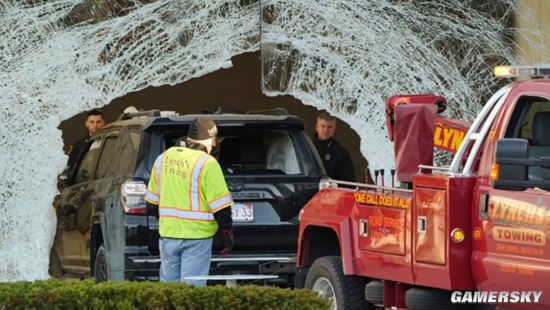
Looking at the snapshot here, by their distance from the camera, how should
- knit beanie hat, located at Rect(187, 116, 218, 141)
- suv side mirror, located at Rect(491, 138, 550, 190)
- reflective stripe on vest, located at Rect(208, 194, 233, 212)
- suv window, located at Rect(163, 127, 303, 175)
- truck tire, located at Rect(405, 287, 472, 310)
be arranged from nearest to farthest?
suv side mirror, located at Rect(491, 138, 550, 190), truck tire, located at Rect(405, 287, 472, 310), reflective stripe on vest, located at Rect(208, 194, 233, 212), knit beanie hat, located at Rect(187, 116, 218, 141), suv window, located at Rect(163, 127, 303, 175)

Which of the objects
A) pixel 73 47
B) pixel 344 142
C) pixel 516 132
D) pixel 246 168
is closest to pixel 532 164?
pixel 516 132

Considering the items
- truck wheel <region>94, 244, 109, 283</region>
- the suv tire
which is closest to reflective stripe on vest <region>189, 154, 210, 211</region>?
truck wheel <region>94, 244, 109, 283</region>

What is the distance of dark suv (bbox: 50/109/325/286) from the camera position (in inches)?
484

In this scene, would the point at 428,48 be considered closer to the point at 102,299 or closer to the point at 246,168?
the point at 246,168

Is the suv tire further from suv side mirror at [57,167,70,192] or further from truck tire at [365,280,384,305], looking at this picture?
truck tire at [365,280,384,305]

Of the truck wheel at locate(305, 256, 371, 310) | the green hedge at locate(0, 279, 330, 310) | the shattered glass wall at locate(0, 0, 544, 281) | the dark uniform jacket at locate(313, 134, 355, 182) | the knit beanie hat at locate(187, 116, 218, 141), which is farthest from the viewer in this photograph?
the dark uniform jacket at locate(313, 134, 355, 182)

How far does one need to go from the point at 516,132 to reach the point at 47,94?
312 inches

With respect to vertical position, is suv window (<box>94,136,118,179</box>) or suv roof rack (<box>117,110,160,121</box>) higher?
suv roof rack (<box>117,110,160,121</box>)

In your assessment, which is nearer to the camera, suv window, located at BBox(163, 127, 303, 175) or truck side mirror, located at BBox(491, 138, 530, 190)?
truck side mirror, located at BBox(491, 138, 530, 190)

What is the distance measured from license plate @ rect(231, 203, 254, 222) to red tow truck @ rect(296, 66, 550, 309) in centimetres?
179

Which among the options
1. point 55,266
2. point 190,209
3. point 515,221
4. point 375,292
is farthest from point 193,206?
point 55,266

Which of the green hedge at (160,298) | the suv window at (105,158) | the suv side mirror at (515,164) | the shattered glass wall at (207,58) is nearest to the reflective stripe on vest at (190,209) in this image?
the suv window at (105,158)

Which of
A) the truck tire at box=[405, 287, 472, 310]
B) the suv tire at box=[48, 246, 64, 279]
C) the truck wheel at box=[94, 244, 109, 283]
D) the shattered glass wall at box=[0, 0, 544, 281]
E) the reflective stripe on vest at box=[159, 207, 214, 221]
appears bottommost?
the suv tire at box=[48, 246, 64, 279]

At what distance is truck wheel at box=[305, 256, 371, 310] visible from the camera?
34.0ft
